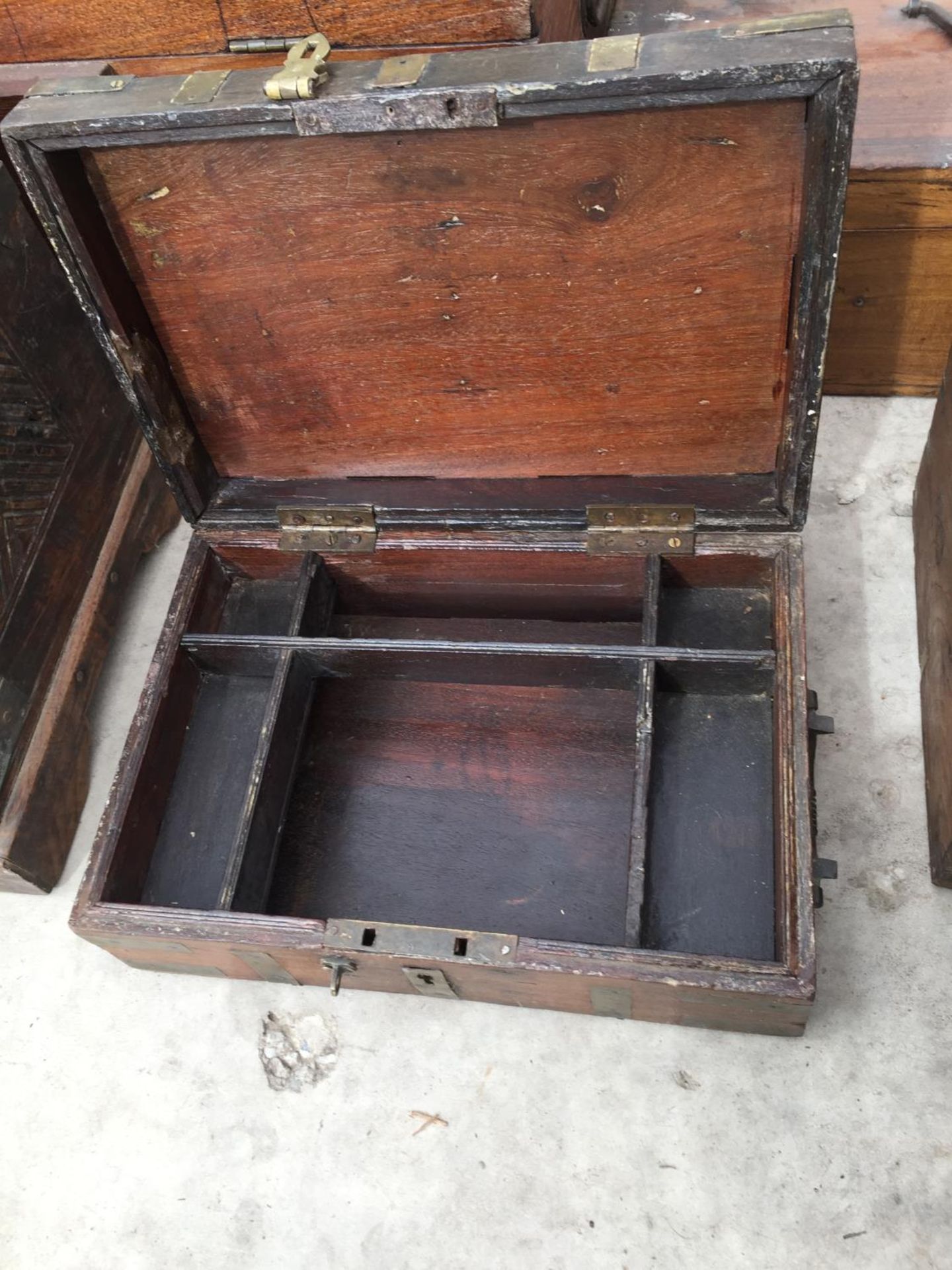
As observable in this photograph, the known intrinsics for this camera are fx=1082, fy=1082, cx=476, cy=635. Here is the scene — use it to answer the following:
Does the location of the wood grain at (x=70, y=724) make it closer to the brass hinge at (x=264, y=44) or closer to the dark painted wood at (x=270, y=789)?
the dark painted wood at (x=270, y=789)

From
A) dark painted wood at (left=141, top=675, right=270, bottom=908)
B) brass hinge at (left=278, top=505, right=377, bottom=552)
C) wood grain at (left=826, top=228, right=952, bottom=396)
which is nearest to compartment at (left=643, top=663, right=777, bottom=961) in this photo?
brass hinge at (left=278, top=505, right=377, bottom=552)

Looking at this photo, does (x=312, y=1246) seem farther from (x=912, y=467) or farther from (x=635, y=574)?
(x=912, y=467)

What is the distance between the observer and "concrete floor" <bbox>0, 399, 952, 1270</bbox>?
168 cm

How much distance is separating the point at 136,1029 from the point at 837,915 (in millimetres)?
1266

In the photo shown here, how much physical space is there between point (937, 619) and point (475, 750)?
2.91ft

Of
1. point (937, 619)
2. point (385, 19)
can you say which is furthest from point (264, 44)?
point (937, 619)

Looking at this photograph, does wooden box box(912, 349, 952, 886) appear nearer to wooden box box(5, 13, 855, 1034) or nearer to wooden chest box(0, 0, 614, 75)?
wooden box box(5, 13, 855, 1034)

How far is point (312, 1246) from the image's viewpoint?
172 centimetres

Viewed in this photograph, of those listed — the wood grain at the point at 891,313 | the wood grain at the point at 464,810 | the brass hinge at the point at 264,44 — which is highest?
the brass hinge at the point at 264,44

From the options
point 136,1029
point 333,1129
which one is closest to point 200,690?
point 136,1029

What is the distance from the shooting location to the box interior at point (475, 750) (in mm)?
1750

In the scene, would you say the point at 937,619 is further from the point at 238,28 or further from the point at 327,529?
the point at 238,28

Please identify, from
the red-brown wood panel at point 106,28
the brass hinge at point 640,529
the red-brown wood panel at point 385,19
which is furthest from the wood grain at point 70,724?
the brass hinge at point 640,529

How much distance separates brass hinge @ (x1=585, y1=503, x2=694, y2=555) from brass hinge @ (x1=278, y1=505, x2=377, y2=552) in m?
0.40
